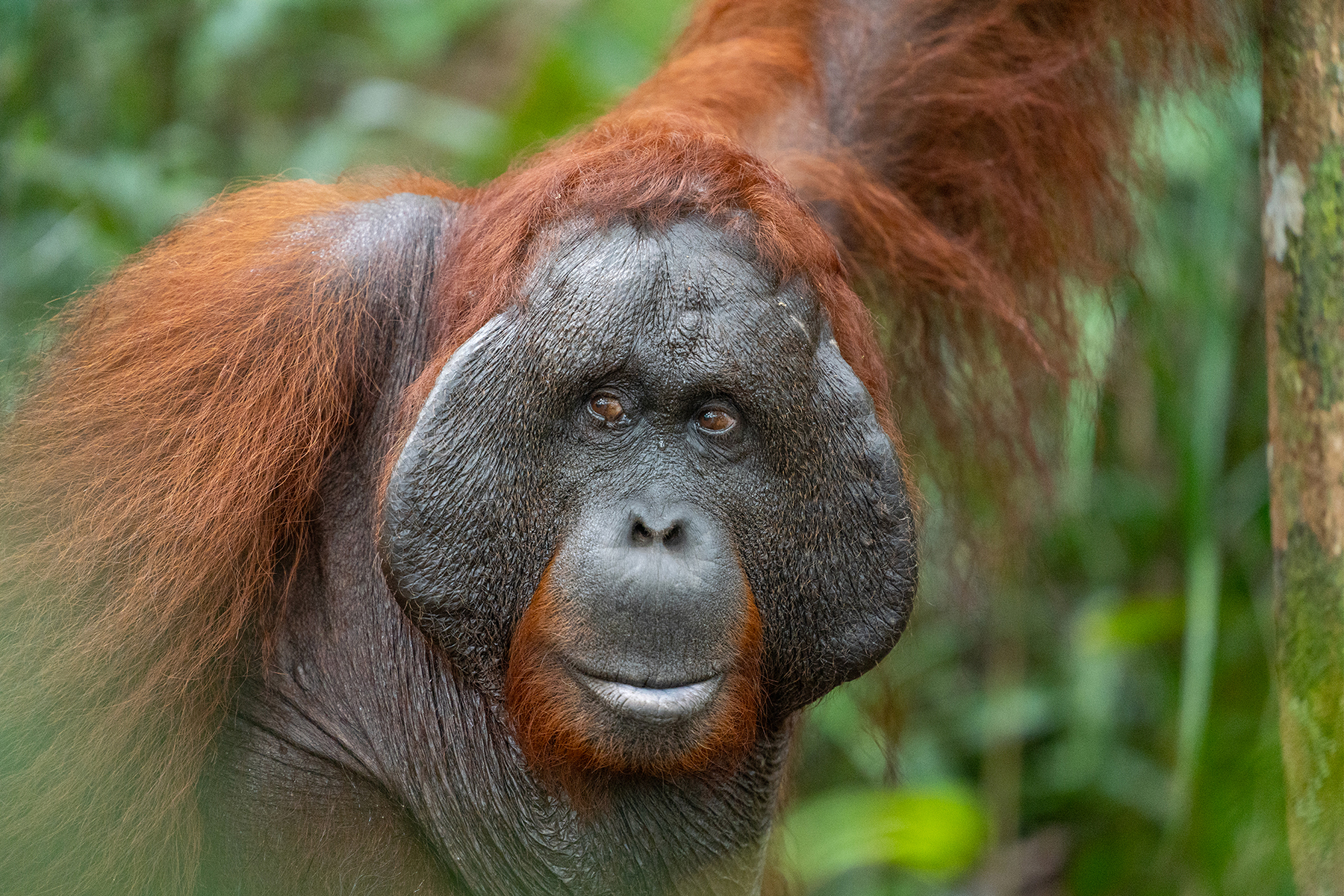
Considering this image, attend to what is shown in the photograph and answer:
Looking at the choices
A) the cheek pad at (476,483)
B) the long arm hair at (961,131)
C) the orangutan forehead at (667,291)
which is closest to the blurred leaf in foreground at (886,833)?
the long arm hair at (961,131)

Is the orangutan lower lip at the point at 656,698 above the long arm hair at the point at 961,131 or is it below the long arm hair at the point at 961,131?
below

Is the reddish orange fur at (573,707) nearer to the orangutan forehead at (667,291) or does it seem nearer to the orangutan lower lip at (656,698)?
the orangutan lower lip at (656,698)

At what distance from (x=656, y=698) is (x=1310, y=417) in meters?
1.09

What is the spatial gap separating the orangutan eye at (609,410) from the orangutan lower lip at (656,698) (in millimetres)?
329

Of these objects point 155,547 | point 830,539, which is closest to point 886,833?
point 830,539

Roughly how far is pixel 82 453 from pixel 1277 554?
1.80 meters

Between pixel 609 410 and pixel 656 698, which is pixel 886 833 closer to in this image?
pixel 656 698

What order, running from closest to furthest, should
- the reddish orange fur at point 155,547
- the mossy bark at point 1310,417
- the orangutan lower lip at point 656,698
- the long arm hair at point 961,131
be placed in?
the orangutan lower lip at point 656,698 → the reddish orange fur at point 155,547 → the mossy bark at point 1310,417 → the long arm hair at point 961,131

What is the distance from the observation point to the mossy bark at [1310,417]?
191 centimetres

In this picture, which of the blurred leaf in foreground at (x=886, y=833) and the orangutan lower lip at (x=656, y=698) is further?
the blurred leaf in foreground at (x=886, y=833)

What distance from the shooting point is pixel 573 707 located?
170 cm

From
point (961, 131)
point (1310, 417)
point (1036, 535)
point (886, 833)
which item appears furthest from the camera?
point (1036, 535)

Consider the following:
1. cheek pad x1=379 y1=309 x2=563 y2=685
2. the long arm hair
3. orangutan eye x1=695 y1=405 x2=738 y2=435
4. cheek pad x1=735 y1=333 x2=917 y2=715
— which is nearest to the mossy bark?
the long arm hair

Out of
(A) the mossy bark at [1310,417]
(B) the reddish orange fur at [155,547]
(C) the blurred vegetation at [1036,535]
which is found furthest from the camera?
(C) the blurred vegetation at [1036,535]
